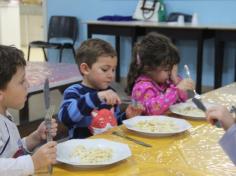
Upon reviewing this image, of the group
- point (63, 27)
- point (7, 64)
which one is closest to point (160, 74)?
point (7, 64)

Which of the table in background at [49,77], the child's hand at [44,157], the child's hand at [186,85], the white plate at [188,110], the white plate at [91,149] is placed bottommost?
the table in background at [49,77]

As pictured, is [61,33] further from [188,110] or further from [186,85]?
[188,110]

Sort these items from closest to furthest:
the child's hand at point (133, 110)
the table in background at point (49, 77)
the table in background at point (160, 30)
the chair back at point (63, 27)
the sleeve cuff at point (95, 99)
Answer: the sleeve cuff at point (95, 99), the child's hand at point (133, 110), the table in background at point (49, 77), the table in background at point (160, 30), the chair back at point (63, 27)

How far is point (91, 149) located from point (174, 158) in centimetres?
24

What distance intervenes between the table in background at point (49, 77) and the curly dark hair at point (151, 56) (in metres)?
0.87

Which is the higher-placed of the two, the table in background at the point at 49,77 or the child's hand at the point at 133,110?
the child's hand at the point at 133,110

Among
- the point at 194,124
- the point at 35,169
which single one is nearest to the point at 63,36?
the point at 194,124

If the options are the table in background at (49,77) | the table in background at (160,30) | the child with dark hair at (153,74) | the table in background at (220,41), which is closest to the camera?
the child with dark hair at (153,74)

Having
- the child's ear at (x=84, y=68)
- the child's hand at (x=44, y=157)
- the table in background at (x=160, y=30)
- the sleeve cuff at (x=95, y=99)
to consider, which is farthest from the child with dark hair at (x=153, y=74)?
the table in background at (x=160, y=30)

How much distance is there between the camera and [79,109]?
1.61 metres

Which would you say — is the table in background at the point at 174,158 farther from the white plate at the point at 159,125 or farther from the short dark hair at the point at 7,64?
the short dark hair at the point at 7,64

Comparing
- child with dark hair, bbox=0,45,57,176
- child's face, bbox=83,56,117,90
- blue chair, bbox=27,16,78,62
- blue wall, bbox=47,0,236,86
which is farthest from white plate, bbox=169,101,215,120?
blue chair, bbox=27,16,78,62

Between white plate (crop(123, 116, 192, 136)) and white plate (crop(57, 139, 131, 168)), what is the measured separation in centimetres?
17

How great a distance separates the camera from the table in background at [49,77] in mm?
2820
